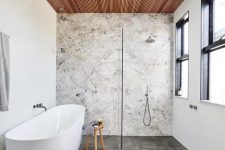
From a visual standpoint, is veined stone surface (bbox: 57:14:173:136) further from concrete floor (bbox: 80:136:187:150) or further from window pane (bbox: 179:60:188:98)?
window pane (bbox: 179:60:188:98)

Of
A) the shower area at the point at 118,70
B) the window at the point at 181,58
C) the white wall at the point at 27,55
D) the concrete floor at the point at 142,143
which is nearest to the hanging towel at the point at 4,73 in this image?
the white wall at the point at 27,55

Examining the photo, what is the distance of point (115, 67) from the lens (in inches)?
Result: 176

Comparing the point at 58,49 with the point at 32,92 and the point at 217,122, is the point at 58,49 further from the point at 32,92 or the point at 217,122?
Result: the point at 217,122

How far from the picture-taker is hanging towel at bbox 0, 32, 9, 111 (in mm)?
2023

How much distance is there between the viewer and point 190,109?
131 inches

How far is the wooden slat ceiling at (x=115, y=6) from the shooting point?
3848 mm

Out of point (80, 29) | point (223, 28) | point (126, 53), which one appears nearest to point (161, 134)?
point (126, 53)

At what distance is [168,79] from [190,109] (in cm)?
122

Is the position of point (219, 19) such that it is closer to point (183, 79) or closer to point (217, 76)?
point (217, 76)

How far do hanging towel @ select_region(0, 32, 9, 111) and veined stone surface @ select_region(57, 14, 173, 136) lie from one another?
230 cm

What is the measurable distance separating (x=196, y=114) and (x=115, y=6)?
261cm

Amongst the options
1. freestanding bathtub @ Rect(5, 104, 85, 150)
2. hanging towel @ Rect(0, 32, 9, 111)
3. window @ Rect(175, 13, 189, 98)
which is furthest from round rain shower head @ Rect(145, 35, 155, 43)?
hanging towel @ Rect(0, 32, 9, 111)

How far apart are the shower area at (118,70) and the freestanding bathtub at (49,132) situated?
0.71m

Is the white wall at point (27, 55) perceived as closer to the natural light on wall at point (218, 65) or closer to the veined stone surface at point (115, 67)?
the veined stone surface at point (115, 67)
